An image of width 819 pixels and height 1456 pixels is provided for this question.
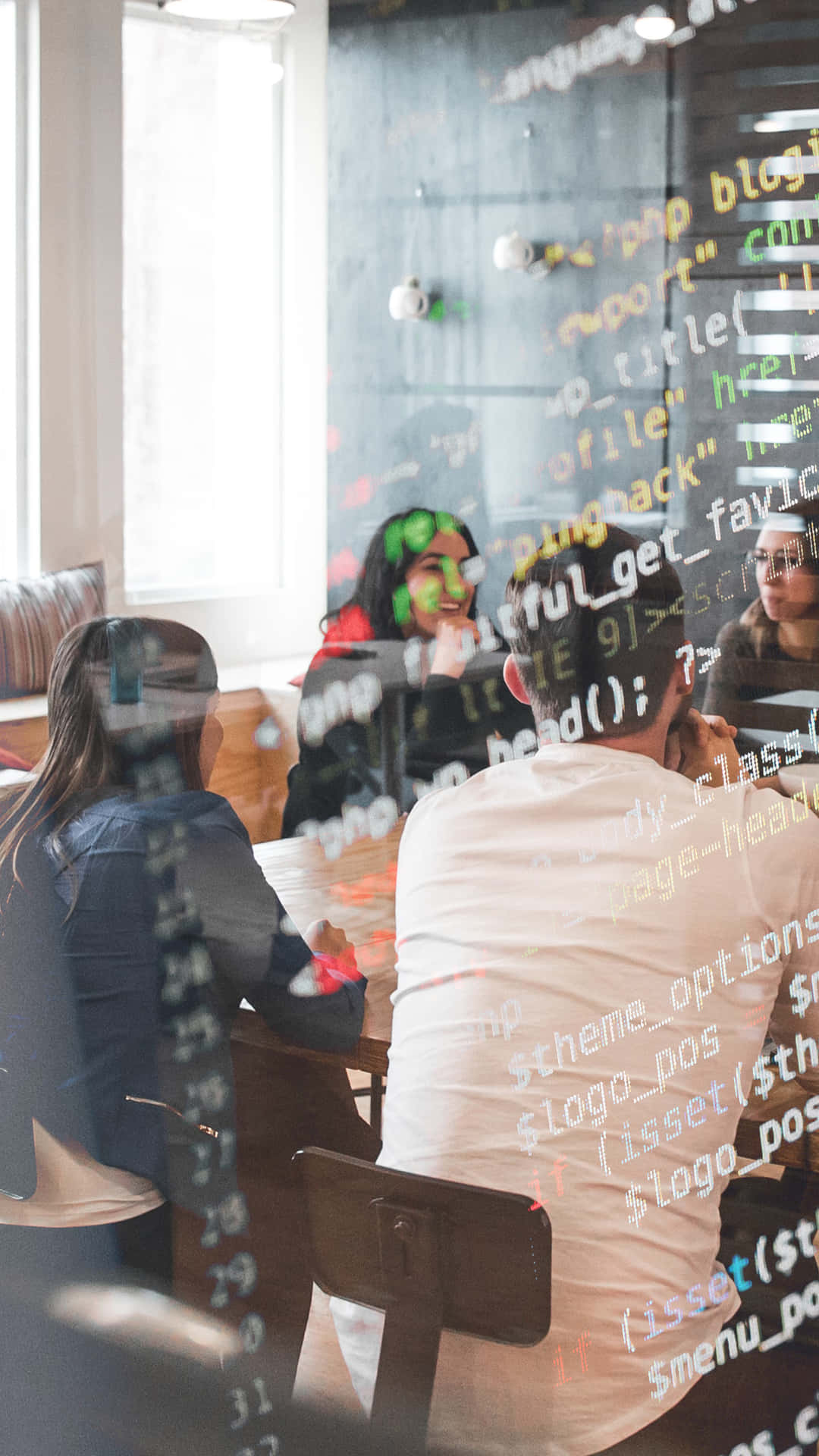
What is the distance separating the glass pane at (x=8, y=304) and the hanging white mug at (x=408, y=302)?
1.10 feet

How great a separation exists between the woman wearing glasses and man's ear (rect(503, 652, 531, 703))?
0.14m

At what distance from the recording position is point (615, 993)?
91cm

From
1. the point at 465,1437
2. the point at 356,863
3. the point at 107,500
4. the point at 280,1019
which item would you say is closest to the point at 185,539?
the point at 107,500

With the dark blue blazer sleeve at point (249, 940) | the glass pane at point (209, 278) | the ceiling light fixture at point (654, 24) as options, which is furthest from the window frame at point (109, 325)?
the ceiling light fixture at point (654, 24)

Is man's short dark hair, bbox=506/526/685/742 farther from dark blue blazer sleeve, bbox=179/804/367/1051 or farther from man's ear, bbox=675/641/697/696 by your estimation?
dark blue blazer sleeve, bbox=179/804/367/1051

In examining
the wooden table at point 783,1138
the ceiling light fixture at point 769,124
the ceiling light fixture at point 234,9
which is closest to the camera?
the ceiling light fixture at point 769,124

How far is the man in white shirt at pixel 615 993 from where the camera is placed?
90 cm

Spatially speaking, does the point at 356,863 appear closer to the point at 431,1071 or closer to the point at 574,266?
the point at 431,1071

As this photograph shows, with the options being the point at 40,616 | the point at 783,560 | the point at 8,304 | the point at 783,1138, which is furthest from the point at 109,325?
the point at 783,1138

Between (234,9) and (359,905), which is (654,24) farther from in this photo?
(359,905)

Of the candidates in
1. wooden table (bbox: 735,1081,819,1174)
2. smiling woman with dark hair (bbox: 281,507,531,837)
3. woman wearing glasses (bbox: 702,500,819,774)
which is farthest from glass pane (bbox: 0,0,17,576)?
wooden table (bbox: 735,1081,819,1174)

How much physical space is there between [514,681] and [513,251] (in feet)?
0.96

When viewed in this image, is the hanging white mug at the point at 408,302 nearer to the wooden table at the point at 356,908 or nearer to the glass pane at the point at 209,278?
the glass pane at the point at 209,278

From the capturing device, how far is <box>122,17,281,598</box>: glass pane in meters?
1.07
